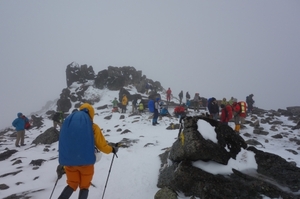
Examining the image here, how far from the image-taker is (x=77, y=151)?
3.58 metres

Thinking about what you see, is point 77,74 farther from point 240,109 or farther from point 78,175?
point 78,175

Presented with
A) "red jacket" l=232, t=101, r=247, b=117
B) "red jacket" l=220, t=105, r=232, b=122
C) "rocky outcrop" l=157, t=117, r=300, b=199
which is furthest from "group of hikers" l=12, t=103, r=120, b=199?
"red jacket" l=232, t=101, r=247, b=117

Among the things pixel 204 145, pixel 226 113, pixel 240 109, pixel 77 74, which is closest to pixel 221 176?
pixel 204 145

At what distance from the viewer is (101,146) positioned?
13.1 feet

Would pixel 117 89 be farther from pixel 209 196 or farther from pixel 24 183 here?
pixel 209 196

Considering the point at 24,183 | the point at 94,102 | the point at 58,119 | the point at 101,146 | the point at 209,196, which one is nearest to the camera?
the point at 101,146

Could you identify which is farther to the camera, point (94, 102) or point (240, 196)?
point (94, 102)

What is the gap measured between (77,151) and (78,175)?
0.63 meters

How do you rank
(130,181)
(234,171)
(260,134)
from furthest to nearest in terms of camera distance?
(260,134)
(130,181)
(234,171)

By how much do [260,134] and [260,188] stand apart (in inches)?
422

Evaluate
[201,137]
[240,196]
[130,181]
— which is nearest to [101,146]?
[130,181]

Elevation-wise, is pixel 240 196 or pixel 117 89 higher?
pixel 117 89

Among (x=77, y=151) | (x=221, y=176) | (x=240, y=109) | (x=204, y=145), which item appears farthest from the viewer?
(x=240, y=109)

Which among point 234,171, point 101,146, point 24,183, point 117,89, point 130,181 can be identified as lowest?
point 24,183
